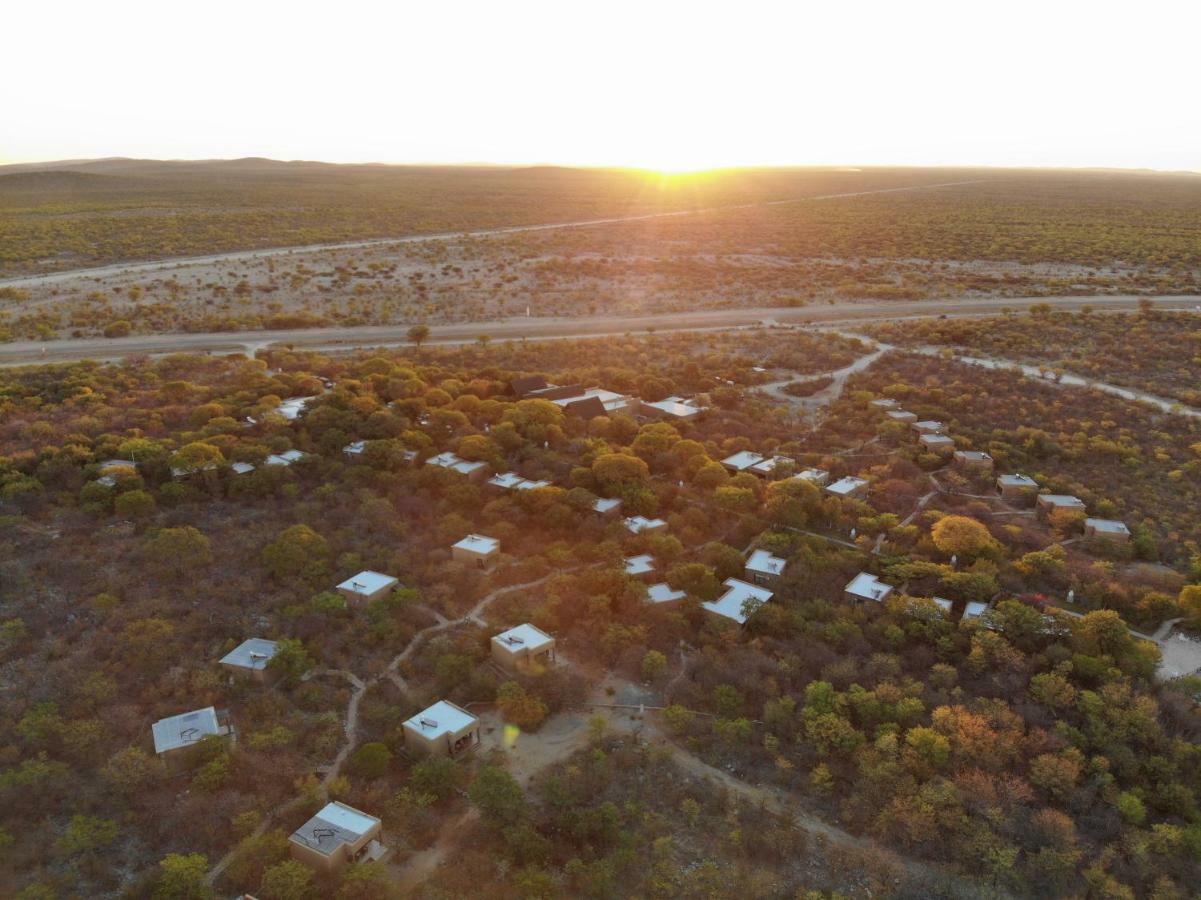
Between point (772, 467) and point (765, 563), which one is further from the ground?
point (772, 467)

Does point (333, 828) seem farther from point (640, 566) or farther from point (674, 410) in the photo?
point (674, 410)

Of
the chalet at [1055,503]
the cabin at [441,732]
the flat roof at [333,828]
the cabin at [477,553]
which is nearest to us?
the flat roof at [333,828]

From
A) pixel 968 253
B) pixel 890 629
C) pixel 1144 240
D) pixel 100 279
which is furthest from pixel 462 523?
pixel 1144 240

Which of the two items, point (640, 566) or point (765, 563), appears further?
point (765, 563)

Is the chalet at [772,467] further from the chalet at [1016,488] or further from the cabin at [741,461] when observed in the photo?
the chalet at [1016,488]

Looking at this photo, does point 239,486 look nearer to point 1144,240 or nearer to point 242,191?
point 1144,240

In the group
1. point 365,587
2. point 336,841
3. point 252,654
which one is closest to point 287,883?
point 336,841

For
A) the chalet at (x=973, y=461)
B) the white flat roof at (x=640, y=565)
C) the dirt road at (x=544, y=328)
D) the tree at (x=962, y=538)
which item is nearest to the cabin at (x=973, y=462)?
the chalet at (x=973, y=461)

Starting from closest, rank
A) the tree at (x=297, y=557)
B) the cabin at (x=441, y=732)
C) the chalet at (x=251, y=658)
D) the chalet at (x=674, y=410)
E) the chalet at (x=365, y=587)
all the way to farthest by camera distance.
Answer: the cabin at (x=441, y=732) → the chalet at (x=251, y=658) → the chalet at (x=365, y=587) → the tree at (x=297, y=557) → the chalet at (x=674, y=410)
